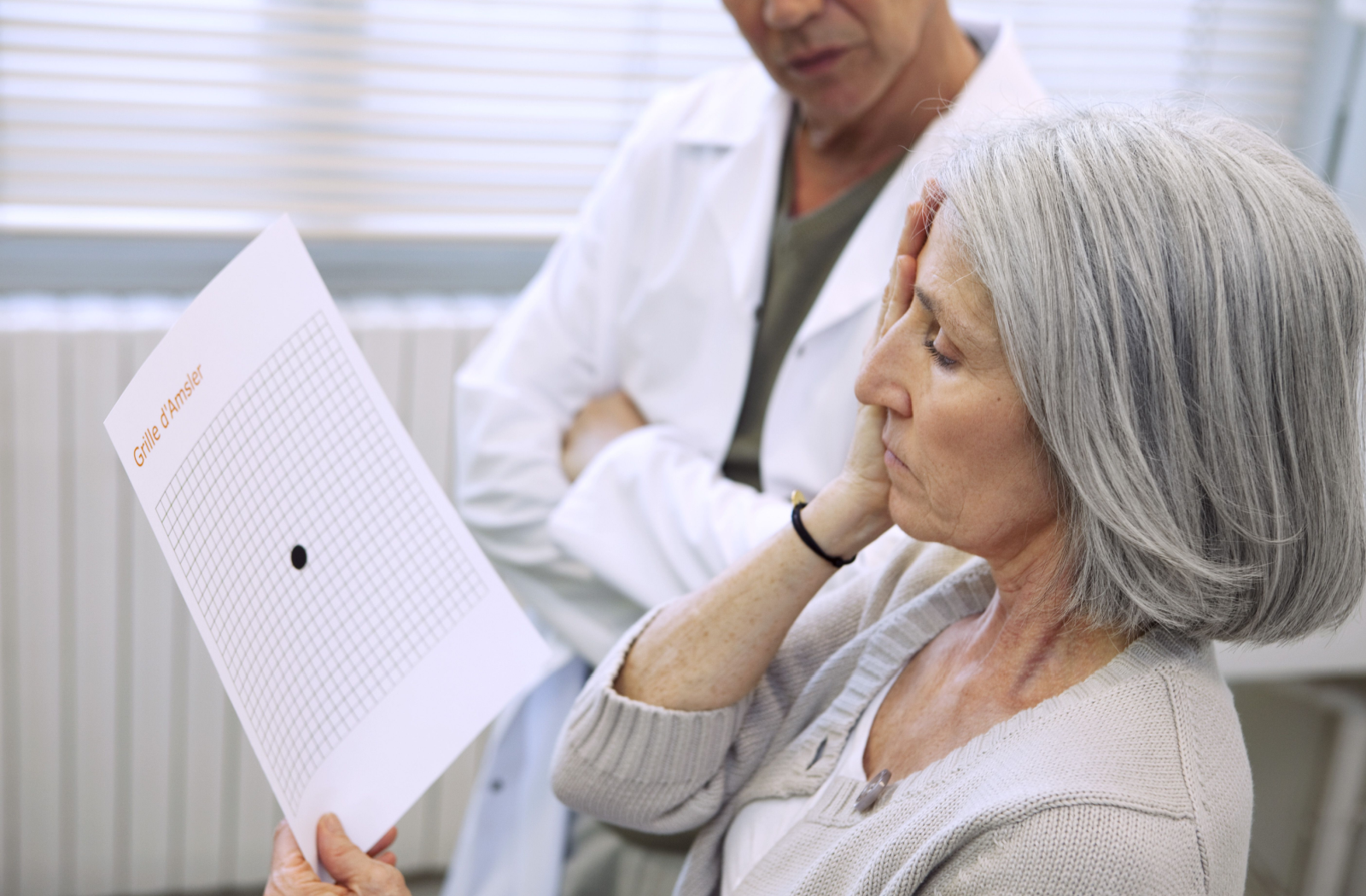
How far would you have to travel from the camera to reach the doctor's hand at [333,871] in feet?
2.59

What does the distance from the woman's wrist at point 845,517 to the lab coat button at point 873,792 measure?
0.18m

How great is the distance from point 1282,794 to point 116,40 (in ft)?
7.63

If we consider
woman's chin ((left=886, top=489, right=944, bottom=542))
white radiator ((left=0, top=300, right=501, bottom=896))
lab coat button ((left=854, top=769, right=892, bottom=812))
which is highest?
woman's chin ((left=886, top=489, right=944, bottom=542))

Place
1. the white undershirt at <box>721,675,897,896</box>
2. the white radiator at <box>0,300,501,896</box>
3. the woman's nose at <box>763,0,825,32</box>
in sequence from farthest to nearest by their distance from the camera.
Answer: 1. the white radiator at <box>0,300,501,896</box>
2. the woman's nose at <box>763,0,825,32</box>
3. the white undershirt at <box>721,675,897,896</box>

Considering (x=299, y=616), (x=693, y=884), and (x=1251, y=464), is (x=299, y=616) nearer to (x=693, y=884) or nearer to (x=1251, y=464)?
(x=693, y=884)

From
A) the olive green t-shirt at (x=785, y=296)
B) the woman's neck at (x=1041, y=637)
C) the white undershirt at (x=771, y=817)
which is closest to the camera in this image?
the woman's neck at (x=1041, y=637)

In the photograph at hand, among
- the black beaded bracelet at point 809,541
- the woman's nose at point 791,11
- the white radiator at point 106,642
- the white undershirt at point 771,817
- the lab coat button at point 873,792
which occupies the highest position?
the woman's nose at point 791,11

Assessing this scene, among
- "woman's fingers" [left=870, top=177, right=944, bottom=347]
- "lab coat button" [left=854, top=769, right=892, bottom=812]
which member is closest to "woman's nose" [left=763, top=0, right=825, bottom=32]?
"woman's fingers" [left=870, top=177, right=944, bottom=347]

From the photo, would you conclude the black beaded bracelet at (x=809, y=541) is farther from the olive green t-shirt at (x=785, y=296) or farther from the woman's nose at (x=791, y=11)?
the woman's nose at (x=791, y=11)

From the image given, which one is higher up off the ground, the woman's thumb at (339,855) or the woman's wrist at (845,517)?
the woman's wrist at (845,517)

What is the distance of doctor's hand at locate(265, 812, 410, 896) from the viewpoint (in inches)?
31.1

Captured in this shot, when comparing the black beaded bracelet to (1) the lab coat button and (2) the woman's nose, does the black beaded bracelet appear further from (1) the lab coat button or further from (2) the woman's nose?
(2) the woman's nose

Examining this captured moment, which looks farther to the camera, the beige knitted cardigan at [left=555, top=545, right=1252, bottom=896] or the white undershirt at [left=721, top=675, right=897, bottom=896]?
the white undershirt at [left=721, top=675, right=897, bottom=896]

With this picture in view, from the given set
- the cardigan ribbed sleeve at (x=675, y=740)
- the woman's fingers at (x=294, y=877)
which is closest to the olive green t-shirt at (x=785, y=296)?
the cardigan ribbed sleeve at (x=675, y=740)
